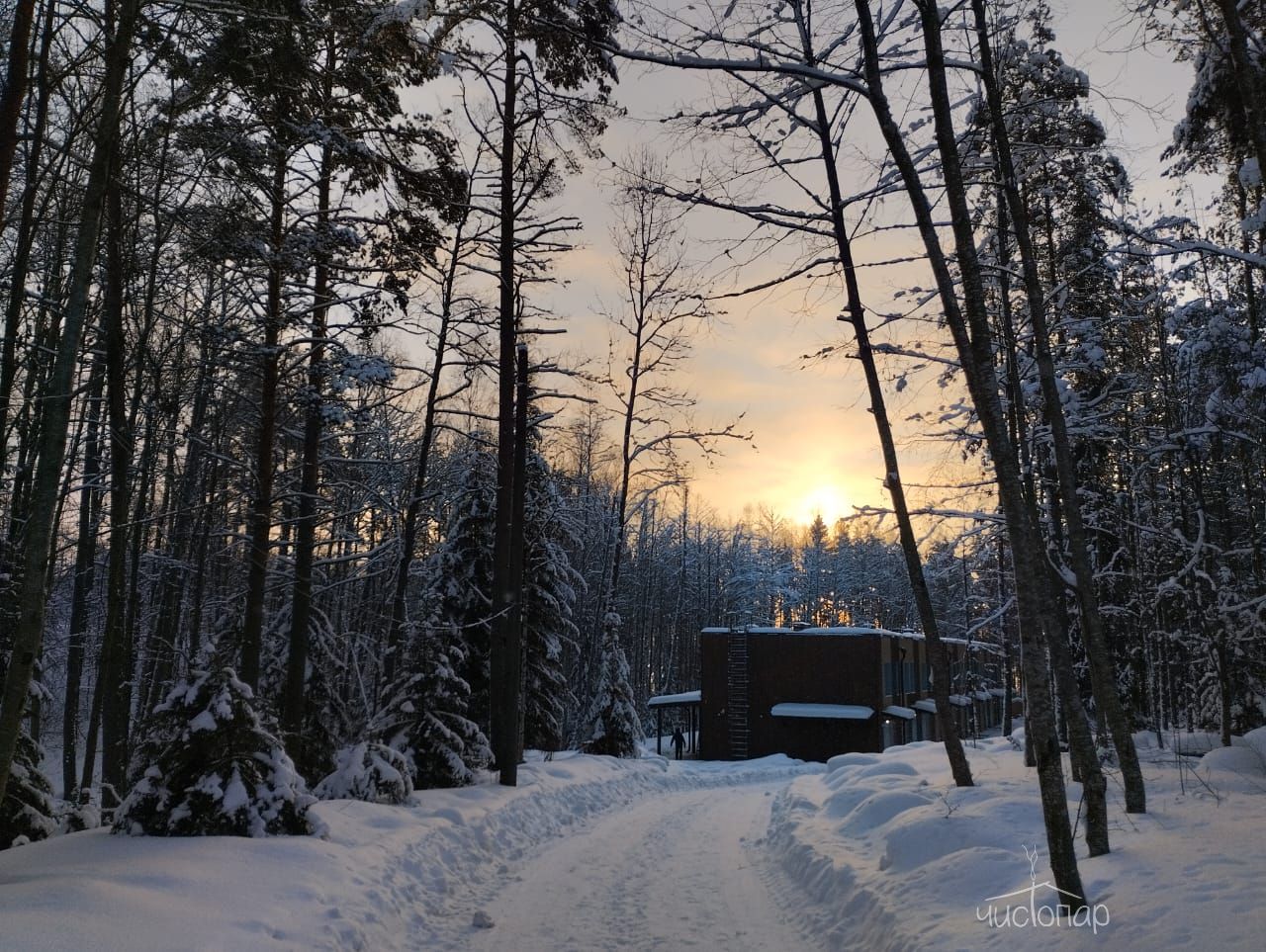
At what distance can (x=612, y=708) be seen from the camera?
982 inches

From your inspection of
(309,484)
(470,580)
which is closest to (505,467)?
(309,484)

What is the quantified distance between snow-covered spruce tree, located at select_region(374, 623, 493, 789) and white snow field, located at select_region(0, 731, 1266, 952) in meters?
0.91

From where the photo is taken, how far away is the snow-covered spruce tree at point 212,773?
7.06 meters

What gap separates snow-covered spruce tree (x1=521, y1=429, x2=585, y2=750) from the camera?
2195 cm

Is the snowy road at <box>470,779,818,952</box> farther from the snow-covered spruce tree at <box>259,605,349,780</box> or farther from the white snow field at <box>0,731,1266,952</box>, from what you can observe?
the snow-covered spruce tree at <box>259,605,349,780</box>

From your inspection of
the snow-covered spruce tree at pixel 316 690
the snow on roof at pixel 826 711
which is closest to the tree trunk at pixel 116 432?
the snow-covered spruce tree at pixel 316 690

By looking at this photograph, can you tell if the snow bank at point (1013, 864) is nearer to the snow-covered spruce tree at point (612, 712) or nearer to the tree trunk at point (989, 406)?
the tree trunk at point (989, 406)

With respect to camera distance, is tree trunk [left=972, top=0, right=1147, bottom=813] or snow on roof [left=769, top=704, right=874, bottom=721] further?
snow on roof [left=769, top=704, right=874, bottom=721]

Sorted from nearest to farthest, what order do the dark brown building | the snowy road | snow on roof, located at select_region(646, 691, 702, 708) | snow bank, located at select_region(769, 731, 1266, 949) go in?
1. snow bank, located at select_region(769, 731, 1266, 949)
2. the snowy road
3. the dark brown building
4. snow on roof, located at select_region(646, 691, 702, 708)

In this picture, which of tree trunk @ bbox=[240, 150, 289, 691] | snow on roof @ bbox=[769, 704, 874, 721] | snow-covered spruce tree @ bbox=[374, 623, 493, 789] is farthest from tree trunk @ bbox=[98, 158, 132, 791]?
snow on roof @ bbox=[769, 704, 874, 721]

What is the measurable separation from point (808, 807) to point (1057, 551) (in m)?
6.08

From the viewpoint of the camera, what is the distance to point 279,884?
6.21 m

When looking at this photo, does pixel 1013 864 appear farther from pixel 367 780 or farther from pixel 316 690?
pixel 316 690

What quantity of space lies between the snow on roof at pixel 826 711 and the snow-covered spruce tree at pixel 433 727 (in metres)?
25.2
